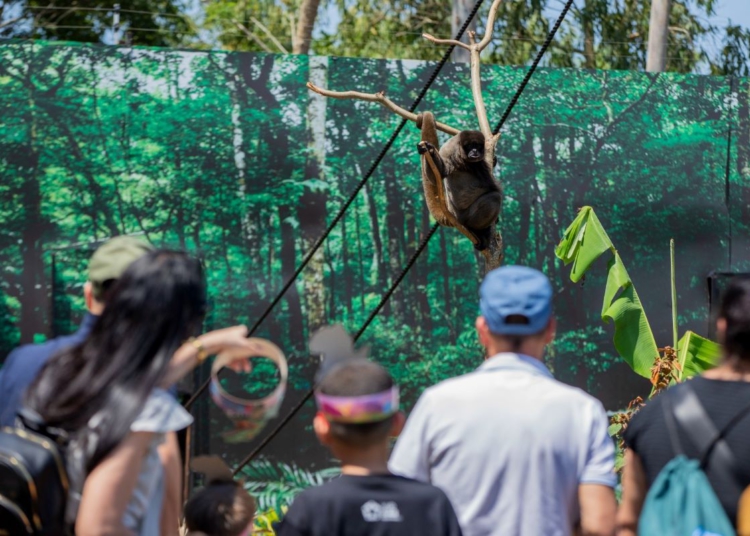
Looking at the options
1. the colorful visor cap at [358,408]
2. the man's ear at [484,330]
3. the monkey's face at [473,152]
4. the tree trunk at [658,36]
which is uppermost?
the tree trunk at [658,36]

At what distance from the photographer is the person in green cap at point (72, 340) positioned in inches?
81.8

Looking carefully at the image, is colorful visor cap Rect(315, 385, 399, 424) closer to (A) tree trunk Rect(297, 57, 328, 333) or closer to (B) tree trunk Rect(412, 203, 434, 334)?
(A) tree trunk Rect(297, 57, 328, 333)

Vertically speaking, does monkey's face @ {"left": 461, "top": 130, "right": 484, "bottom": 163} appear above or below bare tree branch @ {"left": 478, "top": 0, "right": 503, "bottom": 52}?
below

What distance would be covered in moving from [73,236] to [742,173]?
5982 mm

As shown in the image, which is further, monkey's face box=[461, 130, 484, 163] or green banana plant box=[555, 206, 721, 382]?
monkey's face box=[461, 130, 484, 163]

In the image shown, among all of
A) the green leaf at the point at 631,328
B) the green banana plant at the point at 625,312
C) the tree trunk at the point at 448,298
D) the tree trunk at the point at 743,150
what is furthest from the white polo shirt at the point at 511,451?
the tree trunk at the point at 743,150

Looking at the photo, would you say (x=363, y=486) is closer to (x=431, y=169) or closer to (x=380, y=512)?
(x=380, y=512)

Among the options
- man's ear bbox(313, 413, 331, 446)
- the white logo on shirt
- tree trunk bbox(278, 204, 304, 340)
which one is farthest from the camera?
tree trunk bbox(278, 204, 304, 340)

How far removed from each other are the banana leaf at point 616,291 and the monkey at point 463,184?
0.55m

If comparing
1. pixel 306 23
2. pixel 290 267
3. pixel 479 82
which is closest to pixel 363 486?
pixel 479 82

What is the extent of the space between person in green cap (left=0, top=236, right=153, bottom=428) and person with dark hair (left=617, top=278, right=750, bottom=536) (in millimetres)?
1166

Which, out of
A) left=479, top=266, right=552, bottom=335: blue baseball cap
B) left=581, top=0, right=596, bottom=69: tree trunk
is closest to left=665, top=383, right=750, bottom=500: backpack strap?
left=479, top=266, right=552, bottom=335: blue baseball cap

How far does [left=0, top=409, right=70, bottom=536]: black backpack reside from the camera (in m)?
1.84

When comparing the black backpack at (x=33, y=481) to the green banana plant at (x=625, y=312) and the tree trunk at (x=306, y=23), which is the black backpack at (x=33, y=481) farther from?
the tree trunk at (x=306, y=23)
